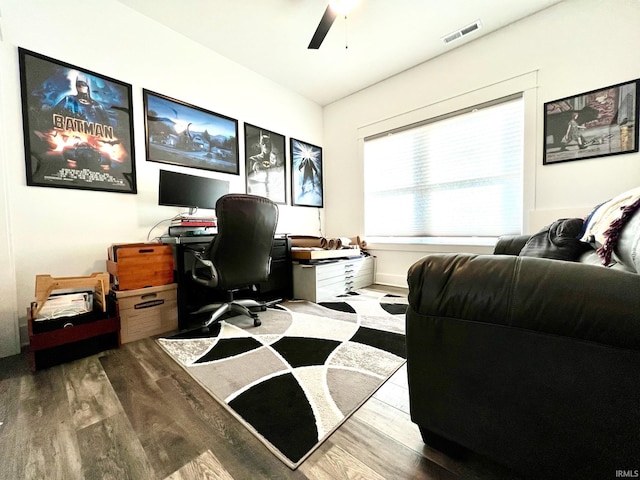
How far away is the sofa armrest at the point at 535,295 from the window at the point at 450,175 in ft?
8.04

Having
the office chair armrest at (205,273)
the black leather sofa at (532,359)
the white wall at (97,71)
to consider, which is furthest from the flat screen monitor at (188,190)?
the black leather sofa at (532,359)

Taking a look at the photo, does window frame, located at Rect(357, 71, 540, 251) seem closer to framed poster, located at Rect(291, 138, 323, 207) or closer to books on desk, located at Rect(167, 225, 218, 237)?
framed poster, located at Rect(291, 138, 323, 207)

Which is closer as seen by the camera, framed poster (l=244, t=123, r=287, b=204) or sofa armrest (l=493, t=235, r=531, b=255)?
sofa armrest (l=493, t=235, r=531, b=255)

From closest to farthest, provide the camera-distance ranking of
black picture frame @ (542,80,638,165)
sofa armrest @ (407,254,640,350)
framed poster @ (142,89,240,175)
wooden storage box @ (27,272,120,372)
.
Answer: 1. sofa armrest @ (407,254,640,350)
2. wooden storage box @ (27,272,120,372)
3. black picture frame @ (542,80,638,165)
4. framed poster @ (142,89,240,175)

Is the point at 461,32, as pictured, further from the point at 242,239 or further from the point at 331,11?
the point at 242,239

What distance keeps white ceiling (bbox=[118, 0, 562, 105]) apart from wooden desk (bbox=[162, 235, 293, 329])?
2117 millimetres

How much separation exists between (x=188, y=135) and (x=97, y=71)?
777 mm

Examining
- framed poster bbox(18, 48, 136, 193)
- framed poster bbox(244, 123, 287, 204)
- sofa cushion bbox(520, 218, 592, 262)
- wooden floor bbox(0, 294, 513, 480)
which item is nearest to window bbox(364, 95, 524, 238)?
framed poster bbox(244, 123, 287, 204)

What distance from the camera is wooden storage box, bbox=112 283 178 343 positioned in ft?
5.73

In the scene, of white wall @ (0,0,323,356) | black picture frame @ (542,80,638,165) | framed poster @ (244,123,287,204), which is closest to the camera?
white wall @ (0,0,323,356)

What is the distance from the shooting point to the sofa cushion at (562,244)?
109 cm

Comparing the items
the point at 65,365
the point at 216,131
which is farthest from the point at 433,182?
the point at 65,365

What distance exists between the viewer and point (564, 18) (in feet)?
7.33

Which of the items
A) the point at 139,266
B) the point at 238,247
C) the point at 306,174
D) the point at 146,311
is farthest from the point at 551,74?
the point at 146,311
